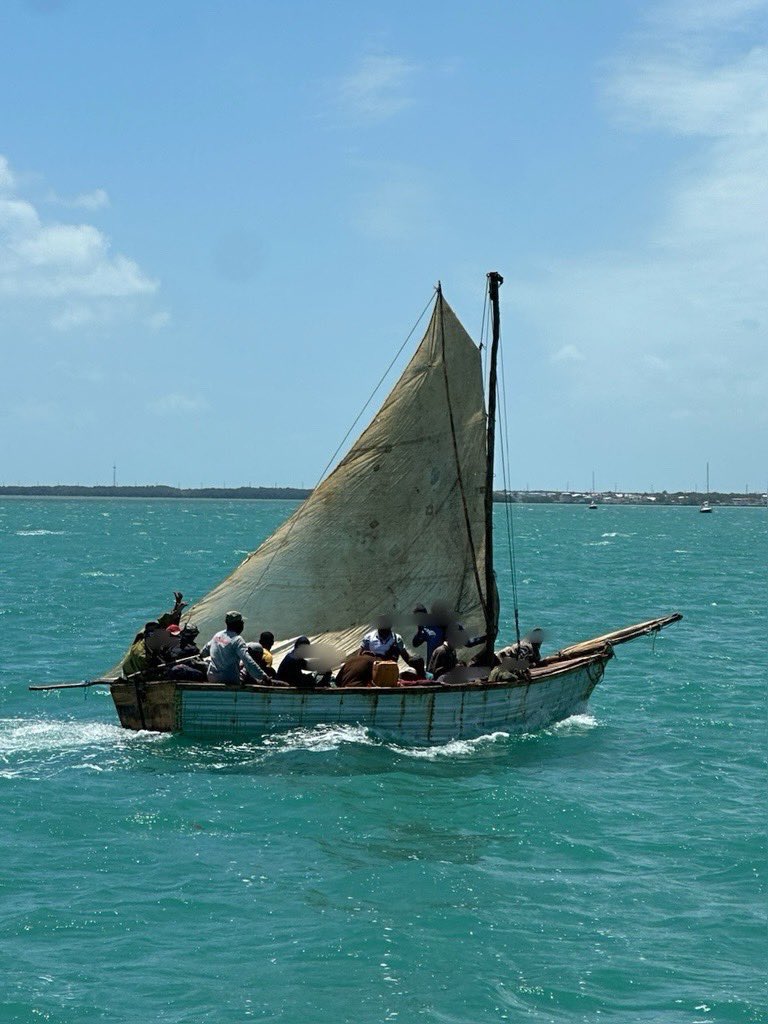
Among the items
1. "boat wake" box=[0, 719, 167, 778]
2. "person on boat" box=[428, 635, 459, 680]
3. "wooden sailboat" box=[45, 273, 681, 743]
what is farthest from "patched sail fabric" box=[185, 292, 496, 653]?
"boat wake" box=[0, 719, 167, 778]

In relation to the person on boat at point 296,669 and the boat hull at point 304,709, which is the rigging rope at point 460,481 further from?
the person on boat at point 296,669

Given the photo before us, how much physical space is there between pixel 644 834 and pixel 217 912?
20.4ft

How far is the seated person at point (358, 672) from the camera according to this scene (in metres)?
21.4

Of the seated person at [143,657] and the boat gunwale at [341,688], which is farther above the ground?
the seated person at [143,657]

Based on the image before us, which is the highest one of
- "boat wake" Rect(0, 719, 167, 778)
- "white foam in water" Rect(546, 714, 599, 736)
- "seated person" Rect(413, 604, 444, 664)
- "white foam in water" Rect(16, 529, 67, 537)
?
"seated person" Rect(413, 604, 444, 664)

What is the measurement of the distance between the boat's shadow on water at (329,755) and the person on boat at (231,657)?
1.06 meters

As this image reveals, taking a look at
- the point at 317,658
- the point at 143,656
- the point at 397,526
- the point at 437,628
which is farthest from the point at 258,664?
the point at 397,526

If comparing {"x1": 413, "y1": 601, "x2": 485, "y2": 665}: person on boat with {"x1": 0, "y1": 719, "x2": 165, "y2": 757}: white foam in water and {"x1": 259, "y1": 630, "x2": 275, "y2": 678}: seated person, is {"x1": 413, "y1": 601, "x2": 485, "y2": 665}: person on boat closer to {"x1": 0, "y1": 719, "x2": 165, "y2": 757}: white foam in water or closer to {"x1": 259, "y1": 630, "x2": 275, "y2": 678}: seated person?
{"x1": 259, "y1": 630, "x2": 275, "y2": 678}: seated person

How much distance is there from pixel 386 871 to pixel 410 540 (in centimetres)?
973

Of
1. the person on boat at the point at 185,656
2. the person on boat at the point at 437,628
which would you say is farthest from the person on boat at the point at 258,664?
the person on boat at the point at 437,628

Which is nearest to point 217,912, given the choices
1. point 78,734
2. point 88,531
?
point 78,734

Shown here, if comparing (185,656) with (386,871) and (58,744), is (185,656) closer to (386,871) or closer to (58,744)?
(58,744)

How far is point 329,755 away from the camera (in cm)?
2028

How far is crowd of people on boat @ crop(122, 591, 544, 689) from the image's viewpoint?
67.9ft
